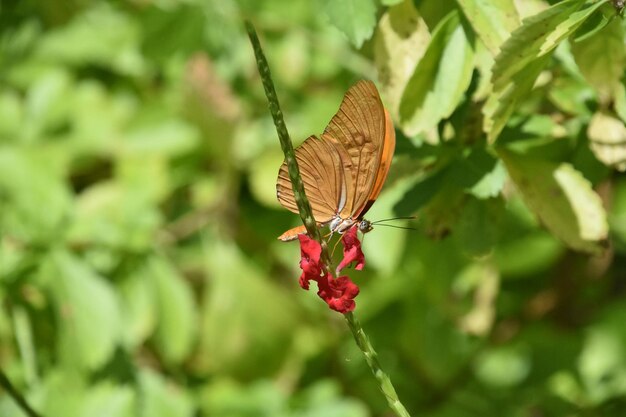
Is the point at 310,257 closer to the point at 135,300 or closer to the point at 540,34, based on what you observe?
the point at 540,34

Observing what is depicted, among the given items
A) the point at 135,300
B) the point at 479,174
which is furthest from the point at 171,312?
the point at 479,174

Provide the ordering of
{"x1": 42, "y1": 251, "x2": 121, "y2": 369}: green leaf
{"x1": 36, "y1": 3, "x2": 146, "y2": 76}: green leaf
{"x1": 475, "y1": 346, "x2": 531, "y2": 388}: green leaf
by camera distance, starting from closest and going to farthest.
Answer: {"x1": 42, "y1": 251, "x2": 121, "y2": 369}: green leaf → {"x1": 475, "y1": 346, "x2": 531, "y2": 388}: green leaf → {"x1": 36, "y1": 3, "x2": 146, "y2": 76}: green leaf

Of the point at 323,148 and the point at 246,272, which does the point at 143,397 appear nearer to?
the point at 246,272

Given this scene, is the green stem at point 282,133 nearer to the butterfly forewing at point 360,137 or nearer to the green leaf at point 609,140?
the butterfly forewing at point 360,137

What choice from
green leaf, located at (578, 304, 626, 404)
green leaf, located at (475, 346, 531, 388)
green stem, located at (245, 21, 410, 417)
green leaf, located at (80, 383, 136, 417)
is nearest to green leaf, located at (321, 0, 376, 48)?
green stem, located at (245, 21, 410, 417)

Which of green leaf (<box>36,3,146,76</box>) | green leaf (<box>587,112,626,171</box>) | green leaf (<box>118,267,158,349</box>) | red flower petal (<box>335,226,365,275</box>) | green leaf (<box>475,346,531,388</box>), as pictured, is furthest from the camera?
green leaf (<box>36,3,146,76</box>)

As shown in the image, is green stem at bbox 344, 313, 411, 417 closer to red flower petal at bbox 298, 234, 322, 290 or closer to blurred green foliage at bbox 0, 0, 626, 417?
red flower petal at bbox 298, 234, 322, 290

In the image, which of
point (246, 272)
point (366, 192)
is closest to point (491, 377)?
point (246, 272)

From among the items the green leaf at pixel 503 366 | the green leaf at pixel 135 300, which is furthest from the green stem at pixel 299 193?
the green leaf at pixel 503 366
